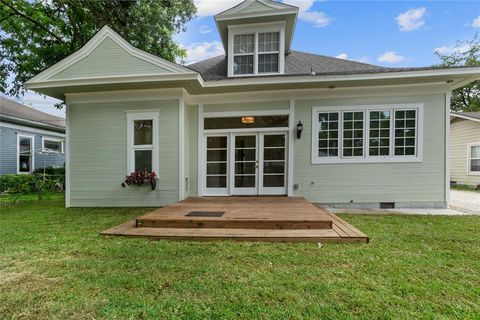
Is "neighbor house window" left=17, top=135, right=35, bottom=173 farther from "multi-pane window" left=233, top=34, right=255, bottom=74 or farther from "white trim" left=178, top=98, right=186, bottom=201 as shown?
"multi-pane window" left=233, top=34, right=255, bottom=74

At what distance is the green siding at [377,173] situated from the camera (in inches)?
239

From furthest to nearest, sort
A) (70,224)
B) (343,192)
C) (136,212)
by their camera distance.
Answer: (343,192) → (136,212) → (70,224)

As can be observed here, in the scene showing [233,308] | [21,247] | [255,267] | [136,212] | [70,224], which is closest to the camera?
[233,308]

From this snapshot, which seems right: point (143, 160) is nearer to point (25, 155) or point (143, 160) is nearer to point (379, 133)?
point (379, 133)

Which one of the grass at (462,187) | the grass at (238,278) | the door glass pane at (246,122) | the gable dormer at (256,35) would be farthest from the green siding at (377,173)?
the grass at (462,187)

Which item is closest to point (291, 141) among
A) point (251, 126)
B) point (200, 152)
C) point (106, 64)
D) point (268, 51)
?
point (251, 126)

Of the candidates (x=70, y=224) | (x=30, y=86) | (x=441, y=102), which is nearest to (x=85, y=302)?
(x=70, y=224)

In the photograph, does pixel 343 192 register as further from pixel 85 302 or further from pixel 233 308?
pixel 85 302

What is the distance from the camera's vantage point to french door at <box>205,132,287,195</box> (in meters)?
6.61

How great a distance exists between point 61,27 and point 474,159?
19.8 m

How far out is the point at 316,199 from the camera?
642cm

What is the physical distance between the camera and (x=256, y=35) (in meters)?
6.80

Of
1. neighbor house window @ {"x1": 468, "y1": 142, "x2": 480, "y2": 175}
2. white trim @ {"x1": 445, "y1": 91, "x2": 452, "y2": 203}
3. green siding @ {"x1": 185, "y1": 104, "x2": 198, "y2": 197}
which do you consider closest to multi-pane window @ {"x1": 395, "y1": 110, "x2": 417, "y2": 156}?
white trim @ {"x1": 445, "y1": 91, "x2": 452, "y2": 203}

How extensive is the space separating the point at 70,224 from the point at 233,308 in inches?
171
